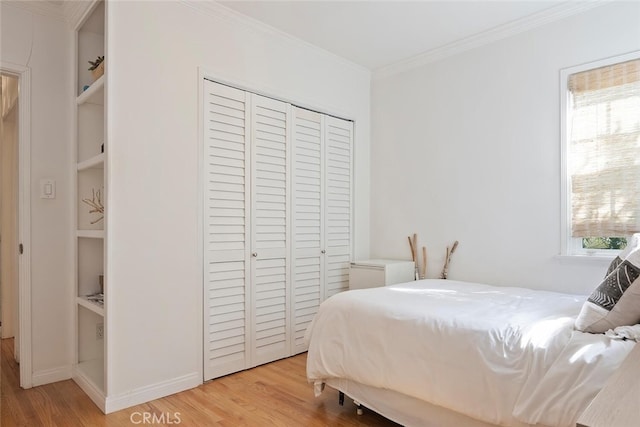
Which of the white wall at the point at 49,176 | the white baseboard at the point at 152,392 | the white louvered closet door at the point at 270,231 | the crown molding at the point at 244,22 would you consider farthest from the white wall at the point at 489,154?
the white wall at the point at 49,176

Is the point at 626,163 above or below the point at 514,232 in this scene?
above

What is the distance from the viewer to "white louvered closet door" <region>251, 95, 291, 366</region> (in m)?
3.16

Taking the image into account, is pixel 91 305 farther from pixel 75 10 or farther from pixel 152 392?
pixel 75 10

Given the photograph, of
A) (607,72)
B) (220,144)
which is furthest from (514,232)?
(220,144)

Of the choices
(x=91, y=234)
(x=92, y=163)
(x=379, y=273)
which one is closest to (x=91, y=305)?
(x=91, y=234)

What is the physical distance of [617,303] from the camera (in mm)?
1620

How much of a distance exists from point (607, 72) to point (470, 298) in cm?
179

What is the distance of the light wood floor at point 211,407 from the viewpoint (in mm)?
2262

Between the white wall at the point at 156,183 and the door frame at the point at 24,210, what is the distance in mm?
828

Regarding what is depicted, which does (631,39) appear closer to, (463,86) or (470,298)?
(463,86)

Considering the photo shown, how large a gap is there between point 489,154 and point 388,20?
1312mm

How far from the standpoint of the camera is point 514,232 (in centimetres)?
311

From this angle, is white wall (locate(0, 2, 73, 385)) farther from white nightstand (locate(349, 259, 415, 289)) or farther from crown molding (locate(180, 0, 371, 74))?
white nightstand (locate(349, 259, 415, 289))

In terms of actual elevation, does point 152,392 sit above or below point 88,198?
below
